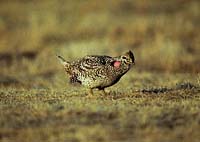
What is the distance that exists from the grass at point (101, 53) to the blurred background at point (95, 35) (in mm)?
35

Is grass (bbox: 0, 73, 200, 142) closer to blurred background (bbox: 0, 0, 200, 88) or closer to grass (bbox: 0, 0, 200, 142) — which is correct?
grass (bbox: 0, 0, 200, 142)

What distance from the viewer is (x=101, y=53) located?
68.1 feet

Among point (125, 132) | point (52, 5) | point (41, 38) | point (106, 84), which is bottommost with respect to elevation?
point (125, 132)

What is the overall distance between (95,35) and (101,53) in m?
3.63

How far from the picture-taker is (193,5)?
29.5 meters

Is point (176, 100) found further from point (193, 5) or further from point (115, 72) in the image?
point (193, 5)

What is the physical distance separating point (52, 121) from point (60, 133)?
1.83 ft

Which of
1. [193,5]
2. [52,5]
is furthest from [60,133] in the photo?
[52,5]

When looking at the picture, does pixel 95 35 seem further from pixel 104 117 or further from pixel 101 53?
pixel 104 117

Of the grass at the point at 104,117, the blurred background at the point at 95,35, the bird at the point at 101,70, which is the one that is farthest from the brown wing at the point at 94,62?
the blurred background at the point at 95,35

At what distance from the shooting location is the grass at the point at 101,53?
9500mm

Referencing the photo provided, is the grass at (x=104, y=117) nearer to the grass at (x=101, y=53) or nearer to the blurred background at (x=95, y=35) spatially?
the grass at (x=101, y=53)

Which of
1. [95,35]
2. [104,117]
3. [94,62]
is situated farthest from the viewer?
[95,35]

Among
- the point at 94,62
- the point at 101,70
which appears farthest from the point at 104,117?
the point at 94,62
